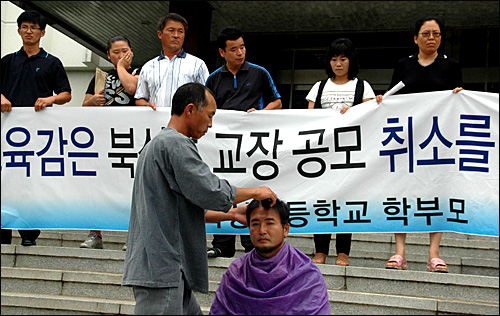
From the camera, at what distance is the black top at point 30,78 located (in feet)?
20.1

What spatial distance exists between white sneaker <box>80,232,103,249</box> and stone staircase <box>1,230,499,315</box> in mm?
237

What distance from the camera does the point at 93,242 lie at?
5.91 meters

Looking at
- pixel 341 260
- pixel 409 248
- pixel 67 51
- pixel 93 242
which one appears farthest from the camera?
pixel 67 51

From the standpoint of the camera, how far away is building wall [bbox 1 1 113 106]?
1662 centimetres

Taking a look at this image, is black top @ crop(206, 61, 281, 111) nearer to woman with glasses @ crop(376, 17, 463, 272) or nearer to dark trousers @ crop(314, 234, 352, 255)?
woman with glasses @ crop(376, 17, 463, 272)

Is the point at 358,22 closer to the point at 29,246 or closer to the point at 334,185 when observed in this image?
the point at 334,185

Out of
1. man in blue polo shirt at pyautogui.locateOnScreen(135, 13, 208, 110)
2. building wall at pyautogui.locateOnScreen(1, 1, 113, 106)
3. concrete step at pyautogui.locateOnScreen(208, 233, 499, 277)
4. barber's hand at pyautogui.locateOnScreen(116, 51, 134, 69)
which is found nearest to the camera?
concrete step at pyautogui.locateOnScreen(208, 233, 499, 277)

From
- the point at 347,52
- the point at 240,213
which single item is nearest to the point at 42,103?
the point at 240,213

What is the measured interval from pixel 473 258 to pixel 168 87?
3.10m

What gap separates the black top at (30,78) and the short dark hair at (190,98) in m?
3.09

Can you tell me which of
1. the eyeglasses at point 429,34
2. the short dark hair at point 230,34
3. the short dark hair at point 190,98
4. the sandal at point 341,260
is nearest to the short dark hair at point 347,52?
the eyeglasses at point 429,34

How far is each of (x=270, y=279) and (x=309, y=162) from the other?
173cm

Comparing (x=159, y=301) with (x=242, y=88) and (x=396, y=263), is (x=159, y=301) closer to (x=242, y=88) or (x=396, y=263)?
(x=396, y=263)

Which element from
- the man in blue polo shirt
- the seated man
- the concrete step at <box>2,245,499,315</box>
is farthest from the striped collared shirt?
the seated man
